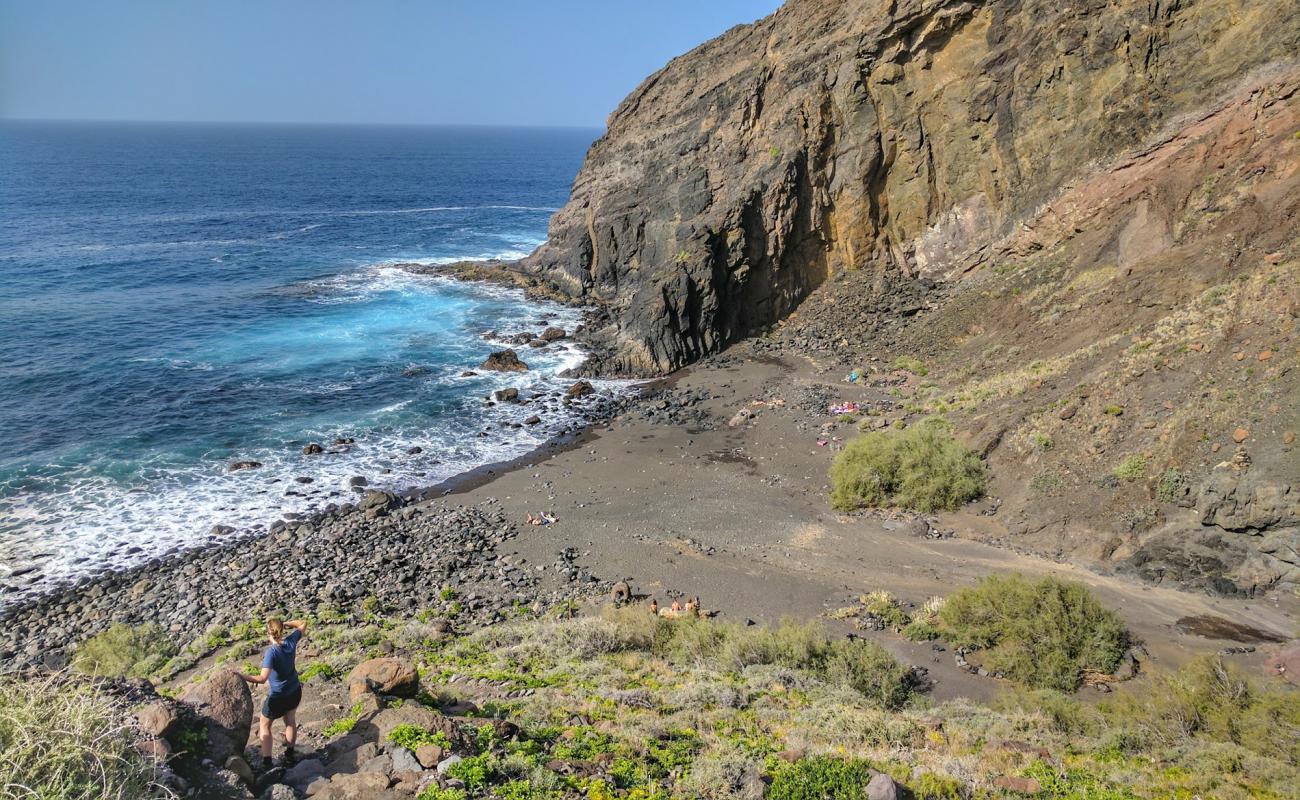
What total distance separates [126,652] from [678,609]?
12.7 metres

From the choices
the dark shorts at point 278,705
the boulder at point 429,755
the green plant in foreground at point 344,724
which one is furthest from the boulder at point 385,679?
the boulder at point 429,755

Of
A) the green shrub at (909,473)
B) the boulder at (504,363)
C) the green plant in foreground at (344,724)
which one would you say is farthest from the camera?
the boulder at (504,363)

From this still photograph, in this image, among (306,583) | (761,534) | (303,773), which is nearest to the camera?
(303,773)

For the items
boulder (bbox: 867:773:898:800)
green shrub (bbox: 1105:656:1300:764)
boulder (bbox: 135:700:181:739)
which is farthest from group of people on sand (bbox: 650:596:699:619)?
boulder (bbox: 135:700:181:739)

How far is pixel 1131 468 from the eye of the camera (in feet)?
63.3

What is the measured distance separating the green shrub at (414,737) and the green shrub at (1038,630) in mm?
10797

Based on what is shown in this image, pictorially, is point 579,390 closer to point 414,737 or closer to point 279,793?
point 414,737

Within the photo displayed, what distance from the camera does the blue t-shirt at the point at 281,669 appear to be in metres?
9.52

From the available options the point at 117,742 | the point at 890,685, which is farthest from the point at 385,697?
the point at 890,685

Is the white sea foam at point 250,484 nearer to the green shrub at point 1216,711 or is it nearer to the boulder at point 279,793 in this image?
the boulder at point 279,793

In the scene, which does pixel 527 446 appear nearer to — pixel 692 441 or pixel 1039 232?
pixel 692 441

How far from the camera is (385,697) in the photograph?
11.2 m

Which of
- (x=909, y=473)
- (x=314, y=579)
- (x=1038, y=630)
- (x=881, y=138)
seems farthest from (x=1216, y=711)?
(x=881, y=138)

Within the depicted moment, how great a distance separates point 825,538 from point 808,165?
1000 inches
